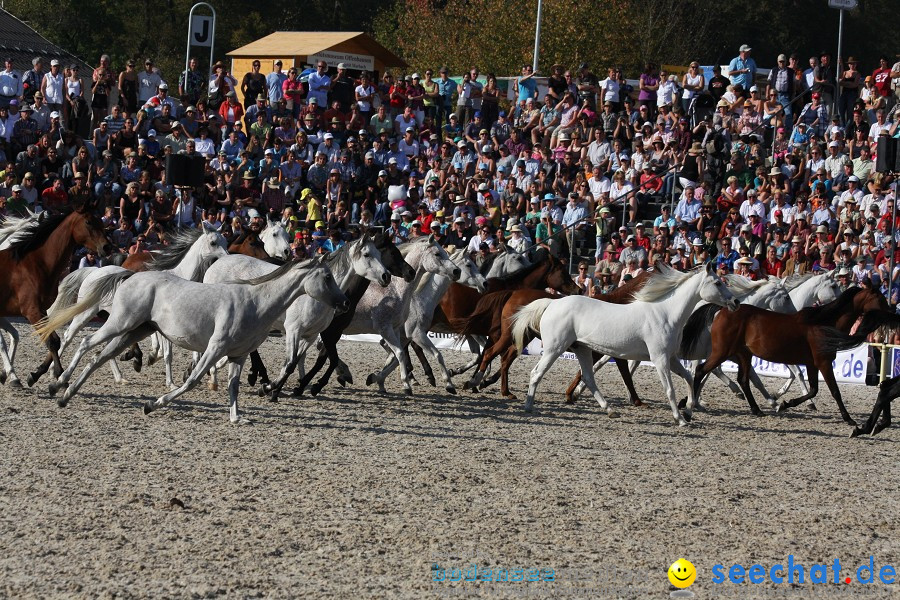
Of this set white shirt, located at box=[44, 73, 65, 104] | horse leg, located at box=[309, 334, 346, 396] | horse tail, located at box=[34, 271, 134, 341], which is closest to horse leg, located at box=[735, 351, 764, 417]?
horse leg, located at box=[309, 334, 346, 396]

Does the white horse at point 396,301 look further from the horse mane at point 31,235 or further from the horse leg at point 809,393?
the horse leg at point 809,393

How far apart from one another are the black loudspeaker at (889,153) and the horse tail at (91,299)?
10557 millimetres

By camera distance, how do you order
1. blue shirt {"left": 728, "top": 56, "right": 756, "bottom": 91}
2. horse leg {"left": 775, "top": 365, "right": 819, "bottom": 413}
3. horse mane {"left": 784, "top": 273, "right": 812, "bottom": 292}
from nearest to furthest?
horse leg {"left": 775, "top": 365, "right": 819, "bottom": 413} → horse mane {"left": 784, "top": 273, "right": 812, "bottom": 292} → blue shirt {"left": 728, "top": 56, "right": 756, "bottom": 91}

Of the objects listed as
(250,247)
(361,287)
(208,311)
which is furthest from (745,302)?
(208,311)

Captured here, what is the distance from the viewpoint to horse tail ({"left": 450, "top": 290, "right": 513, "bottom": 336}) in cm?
1386

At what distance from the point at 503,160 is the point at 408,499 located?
51.2 ft

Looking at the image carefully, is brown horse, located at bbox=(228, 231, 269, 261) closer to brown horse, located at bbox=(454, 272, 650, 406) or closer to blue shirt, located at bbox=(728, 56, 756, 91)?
brown horse, located at bbox=(454, 272, 650, 406)

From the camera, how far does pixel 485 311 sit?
13883mm

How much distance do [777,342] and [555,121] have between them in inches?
463

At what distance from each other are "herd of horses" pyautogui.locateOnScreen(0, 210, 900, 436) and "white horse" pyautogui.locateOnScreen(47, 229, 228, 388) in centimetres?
2

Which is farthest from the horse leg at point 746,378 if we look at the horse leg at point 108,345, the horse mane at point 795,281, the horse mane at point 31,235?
the horse mane at point 31,235

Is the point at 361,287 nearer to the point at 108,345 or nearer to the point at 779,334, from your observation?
the point at 108,345

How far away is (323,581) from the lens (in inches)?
235

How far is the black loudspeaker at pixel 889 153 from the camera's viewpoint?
16797 mm
